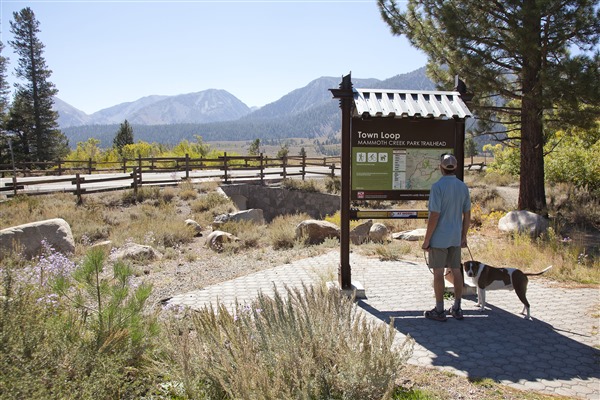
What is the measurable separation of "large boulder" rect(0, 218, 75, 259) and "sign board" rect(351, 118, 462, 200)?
7205 mm

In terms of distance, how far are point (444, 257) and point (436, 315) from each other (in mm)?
738

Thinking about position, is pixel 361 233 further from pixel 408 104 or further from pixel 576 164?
pixel 576 164

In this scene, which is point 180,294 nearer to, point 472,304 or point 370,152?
point 370,152

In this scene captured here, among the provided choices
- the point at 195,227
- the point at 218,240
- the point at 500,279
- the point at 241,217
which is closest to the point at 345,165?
the point at 500,279

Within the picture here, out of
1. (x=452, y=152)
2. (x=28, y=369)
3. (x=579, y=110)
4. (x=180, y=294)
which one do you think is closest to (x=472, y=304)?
(x=452, y=152)

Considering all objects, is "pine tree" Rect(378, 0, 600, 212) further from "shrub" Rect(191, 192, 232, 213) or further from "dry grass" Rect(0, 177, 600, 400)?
"shrub" Rect(191, 192, 232, 213)

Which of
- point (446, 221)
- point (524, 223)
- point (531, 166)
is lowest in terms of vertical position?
point (524, 223)

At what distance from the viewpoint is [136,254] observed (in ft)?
33.8

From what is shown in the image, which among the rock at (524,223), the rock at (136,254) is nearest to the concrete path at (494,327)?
the rock at (524,223)

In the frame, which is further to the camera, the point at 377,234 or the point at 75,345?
the point at 377,234

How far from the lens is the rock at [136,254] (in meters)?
10.0

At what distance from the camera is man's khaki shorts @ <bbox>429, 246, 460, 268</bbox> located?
514 centimetres

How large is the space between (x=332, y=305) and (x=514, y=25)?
32.5ft

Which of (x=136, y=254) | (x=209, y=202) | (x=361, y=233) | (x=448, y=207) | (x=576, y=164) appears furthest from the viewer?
(x=209, y=202)
